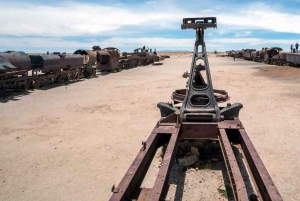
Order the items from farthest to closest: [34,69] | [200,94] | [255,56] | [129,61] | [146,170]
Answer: [255,56] → [129,61] → [34,69] → [200,94] → [146,170]

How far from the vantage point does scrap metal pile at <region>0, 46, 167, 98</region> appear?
49.5 feet

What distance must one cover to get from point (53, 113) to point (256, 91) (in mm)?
9637

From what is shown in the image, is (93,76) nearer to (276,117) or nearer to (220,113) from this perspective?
(276,117)

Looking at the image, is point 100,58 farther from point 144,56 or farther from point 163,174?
point 163,174

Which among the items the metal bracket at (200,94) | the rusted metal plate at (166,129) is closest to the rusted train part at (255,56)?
the metal bracket at (200,94)

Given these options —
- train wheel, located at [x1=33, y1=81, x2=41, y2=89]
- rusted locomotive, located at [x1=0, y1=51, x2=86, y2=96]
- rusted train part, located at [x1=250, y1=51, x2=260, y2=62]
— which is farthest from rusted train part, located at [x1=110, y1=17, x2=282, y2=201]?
rusted train part, located at [x1=250, y1=51, x2=260, y2=62]

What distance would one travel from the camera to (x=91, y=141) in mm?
7059

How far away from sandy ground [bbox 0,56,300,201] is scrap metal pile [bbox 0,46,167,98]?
10.4ft

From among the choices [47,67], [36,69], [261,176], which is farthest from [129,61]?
[261,176]

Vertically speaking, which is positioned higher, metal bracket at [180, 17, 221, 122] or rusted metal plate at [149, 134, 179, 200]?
metal bracket at [180, 17, 221, 122]

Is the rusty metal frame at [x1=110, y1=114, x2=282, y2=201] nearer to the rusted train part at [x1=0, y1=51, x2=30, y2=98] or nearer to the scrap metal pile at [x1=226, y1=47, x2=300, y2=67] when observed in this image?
the rusted train part at [x1=0, y1=51, x2=30, y2=98]

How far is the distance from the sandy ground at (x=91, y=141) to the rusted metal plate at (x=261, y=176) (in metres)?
1.04

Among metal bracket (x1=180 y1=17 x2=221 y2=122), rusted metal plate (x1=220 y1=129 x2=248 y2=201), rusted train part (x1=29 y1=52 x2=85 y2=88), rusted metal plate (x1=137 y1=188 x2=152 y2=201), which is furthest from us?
rusted train part (x1=29 y1=52 x2=85 y2=88)

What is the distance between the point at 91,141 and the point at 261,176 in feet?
15.5
